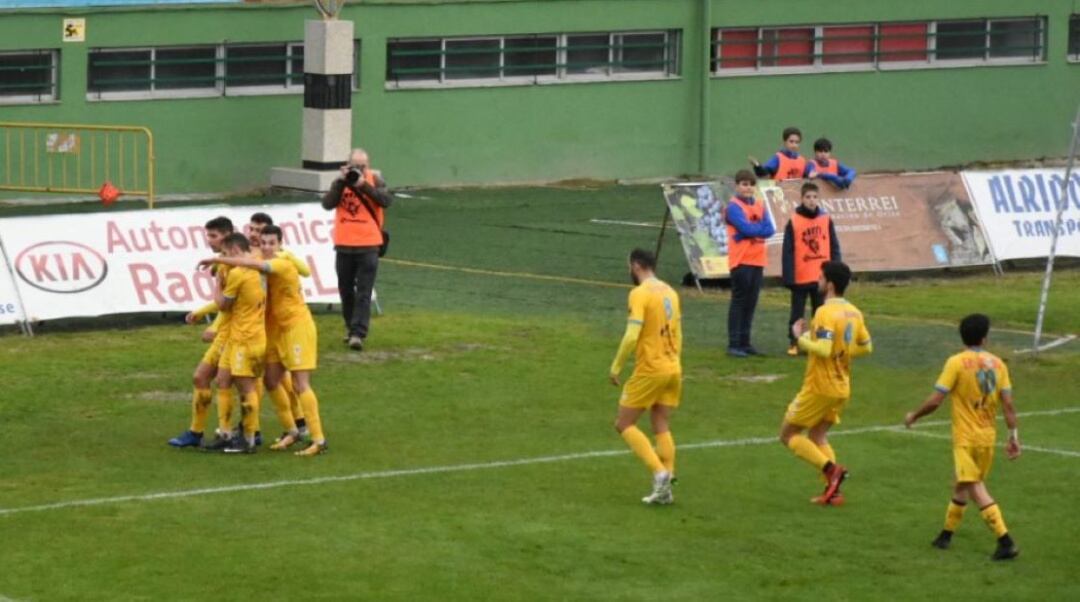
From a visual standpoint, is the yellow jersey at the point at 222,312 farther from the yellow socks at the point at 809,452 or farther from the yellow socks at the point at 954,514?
the yellow socks at the point at 954,514

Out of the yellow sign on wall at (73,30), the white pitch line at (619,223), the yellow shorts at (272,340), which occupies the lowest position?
the yellow shorts at (272,340)

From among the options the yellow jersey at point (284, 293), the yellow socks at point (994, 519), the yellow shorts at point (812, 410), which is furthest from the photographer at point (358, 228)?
the yellow socks at point (994, 519)

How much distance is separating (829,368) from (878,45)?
27.0 meters

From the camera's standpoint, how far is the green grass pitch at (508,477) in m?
13.8

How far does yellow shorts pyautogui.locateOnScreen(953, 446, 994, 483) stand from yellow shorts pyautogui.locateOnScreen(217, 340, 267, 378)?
5.76 m

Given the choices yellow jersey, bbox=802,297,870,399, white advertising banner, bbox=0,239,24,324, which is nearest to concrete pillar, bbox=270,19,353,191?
white advertising banner, bbox=0,239,24,324

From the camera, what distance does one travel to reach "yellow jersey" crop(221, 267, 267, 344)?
683 inches

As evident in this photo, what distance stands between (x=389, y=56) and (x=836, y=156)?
9290 mm

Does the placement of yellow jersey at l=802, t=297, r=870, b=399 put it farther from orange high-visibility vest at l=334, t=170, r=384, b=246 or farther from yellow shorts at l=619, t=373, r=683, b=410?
orange high-visibility vest at l=334, t=170, r=384, b=246

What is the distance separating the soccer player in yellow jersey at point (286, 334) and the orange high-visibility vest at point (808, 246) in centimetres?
673

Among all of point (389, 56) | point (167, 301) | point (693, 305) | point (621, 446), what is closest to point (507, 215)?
point (389, 56)

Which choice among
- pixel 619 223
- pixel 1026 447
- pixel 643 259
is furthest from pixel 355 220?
pixel 619 223

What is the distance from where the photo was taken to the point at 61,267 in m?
22.8

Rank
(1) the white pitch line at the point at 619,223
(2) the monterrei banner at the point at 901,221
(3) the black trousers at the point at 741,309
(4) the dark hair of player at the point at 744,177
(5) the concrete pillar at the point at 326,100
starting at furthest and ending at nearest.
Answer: (5) the concrete pillar at the point at 326,100
(1) the white pitch line at the point at 619,223
(2) the monterrei banner at the point at 901,221
(4) the dark hair of player at the point at 744,177
(3) the black trousers at the point at 741,309
